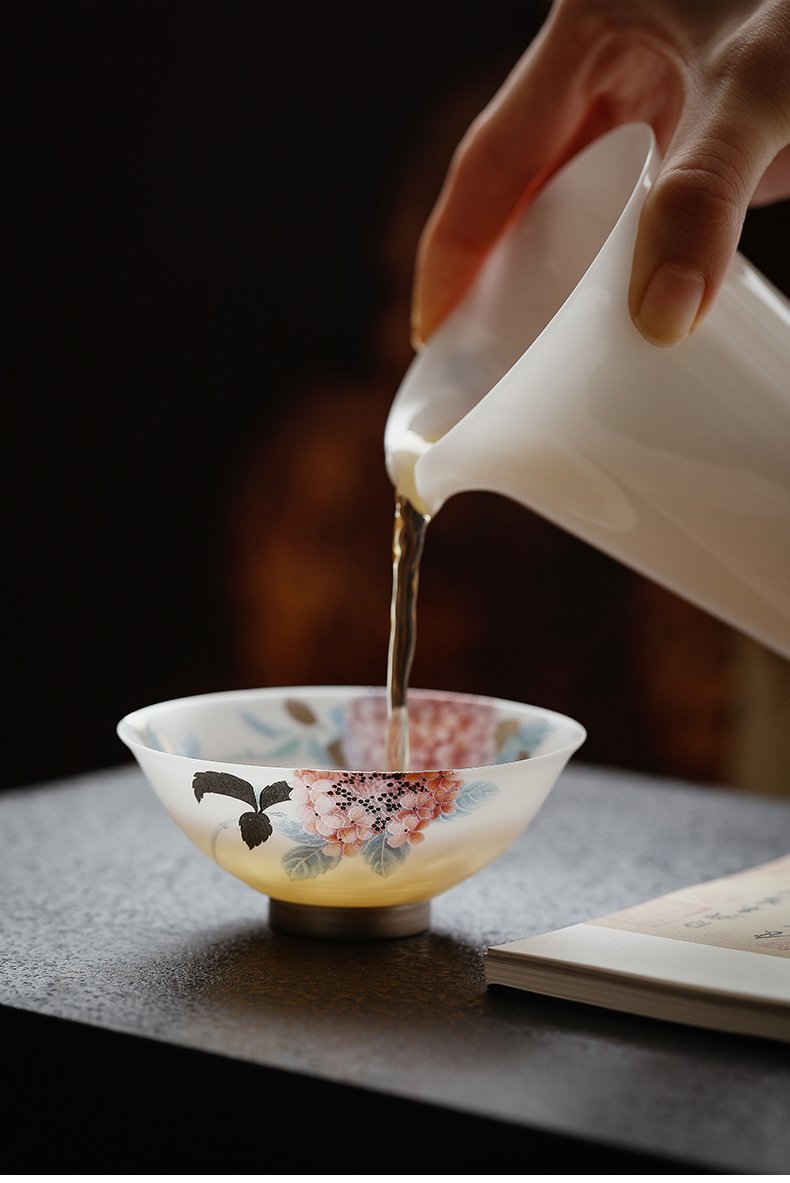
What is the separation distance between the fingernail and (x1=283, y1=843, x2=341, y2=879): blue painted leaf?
0.32 meters

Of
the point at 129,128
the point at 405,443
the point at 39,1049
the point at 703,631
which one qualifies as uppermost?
the point at 129,128

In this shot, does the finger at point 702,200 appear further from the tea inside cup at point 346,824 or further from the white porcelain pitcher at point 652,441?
the tea inside cup at point 346,824

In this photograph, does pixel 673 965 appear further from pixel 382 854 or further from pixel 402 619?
pixel 402 619

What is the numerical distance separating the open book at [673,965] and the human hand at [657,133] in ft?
1.01

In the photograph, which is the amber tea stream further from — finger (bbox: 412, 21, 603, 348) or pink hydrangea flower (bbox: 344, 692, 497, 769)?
finger (bbox: 412, 21, 603, 348)

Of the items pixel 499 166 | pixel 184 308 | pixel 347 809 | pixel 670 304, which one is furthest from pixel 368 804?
pixel 184 308

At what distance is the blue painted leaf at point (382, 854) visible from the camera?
28.9 inches

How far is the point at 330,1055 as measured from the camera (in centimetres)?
60

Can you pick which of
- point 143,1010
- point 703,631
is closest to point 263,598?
point 703,631

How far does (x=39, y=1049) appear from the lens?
653mm

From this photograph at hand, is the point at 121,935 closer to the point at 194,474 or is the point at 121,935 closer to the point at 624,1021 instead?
the point at 624,1021

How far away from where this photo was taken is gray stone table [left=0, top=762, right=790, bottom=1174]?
540 mm

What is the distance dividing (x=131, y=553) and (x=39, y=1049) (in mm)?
1644

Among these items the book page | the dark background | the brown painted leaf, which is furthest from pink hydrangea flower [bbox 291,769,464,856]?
the dark background
